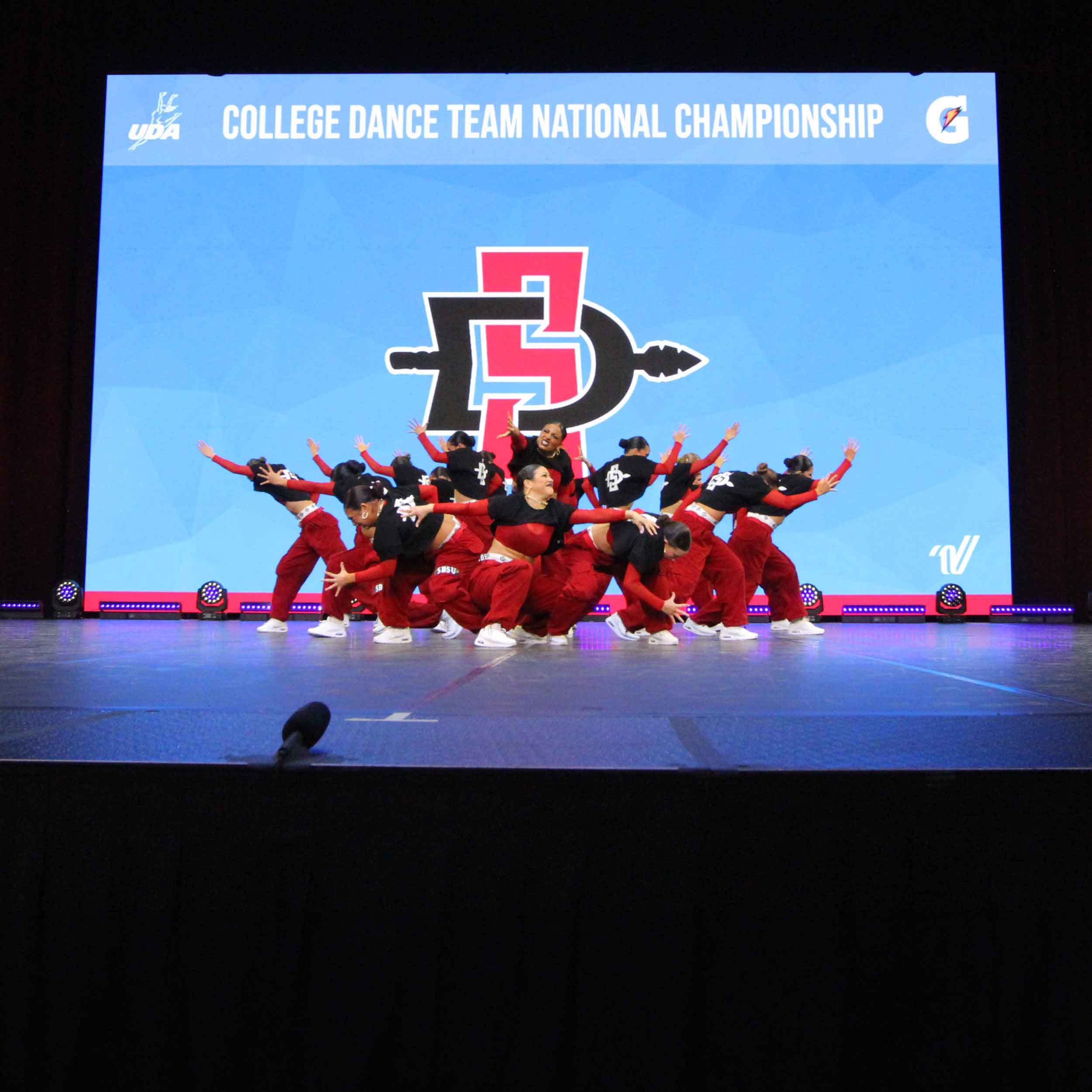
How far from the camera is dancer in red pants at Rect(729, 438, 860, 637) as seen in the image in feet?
17.5

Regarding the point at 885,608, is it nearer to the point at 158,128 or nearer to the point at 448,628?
the point at 448,628

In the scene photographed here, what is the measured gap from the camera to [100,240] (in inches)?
283

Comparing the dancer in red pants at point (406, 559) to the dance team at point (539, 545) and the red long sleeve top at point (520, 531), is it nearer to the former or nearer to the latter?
the dance team at point (539, 545)

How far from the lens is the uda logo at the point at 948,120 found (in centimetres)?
687

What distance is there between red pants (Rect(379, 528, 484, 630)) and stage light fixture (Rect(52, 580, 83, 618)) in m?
3.28

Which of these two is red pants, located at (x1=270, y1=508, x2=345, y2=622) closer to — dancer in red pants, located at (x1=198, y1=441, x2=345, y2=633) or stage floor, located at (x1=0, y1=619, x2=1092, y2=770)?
dancer in red pants, located at (x1=198, y1=441, x2=345, y2=633)

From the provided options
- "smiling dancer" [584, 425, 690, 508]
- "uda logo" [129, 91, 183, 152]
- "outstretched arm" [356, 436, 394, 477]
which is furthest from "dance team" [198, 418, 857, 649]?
"uda logo" [129, 91, 183, 152]

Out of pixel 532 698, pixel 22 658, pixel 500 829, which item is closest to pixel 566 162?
pixel 22 658

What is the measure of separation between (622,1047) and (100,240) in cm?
775

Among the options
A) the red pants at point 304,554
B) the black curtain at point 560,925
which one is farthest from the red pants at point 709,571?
the black curtain at point 560,925

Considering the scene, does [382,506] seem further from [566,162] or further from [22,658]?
[566,162]

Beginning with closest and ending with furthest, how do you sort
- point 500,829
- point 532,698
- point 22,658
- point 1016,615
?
point 500,829
point 532,698
point 22,658
point 1016,615

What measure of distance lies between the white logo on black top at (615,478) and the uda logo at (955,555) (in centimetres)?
311

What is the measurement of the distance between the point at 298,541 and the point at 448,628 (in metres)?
1.08
